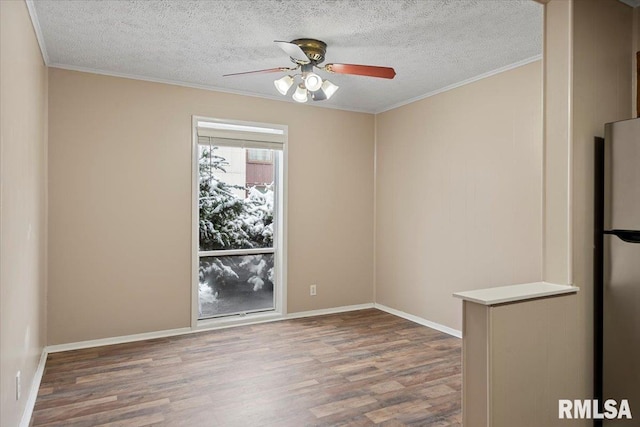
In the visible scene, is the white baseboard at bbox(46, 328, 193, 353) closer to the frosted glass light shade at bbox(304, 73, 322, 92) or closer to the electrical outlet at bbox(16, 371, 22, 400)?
the electrical outlet at bbox(16, 371, 22, 400)

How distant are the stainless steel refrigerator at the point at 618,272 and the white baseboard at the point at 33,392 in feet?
11.0

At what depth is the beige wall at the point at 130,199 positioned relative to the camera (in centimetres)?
387

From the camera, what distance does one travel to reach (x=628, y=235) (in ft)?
7.39

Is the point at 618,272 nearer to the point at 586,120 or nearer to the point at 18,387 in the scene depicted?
the point at 586,120

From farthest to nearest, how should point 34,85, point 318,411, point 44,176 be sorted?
point 44,176, point 34,85, point 318,411

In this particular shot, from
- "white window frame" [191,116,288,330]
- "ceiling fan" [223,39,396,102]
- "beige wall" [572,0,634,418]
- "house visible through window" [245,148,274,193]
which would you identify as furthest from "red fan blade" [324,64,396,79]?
"house visible through window" [245,148,274,193]

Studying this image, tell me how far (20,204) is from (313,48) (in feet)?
7.16

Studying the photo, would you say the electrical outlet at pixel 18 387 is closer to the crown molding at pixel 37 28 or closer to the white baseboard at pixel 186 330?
the white baseboard at pixel 186 330

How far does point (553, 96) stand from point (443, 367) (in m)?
2.23

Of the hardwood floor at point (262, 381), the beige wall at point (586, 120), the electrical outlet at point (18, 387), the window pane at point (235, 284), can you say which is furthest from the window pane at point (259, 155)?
the beige wall at point (586, 120)

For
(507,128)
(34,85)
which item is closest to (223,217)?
(34,85)

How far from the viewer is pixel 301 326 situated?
466 cm

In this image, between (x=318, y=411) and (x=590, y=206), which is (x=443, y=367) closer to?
(x=318, y=411)

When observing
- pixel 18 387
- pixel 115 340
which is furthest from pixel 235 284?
pixel 18 387
